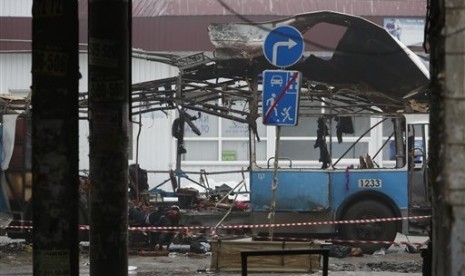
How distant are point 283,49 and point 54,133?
22.6 ft

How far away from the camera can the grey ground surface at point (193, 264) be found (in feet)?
35.9

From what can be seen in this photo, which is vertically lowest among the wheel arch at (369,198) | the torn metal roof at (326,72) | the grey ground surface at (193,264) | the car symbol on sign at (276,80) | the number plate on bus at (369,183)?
the grey ground surface at (193,264)

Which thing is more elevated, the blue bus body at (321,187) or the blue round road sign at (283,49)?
the blue round road sign at (283,49)

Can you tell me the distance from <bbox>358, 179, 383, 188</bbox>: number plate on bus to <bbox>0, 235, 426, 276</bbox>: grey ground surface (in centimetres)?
115

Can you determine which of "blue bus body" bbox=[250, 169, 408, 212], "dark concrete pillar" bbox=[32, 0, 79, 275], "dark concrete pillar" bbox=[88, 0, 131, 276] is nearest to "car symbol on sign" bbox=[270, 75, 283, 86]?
"blue bus body" bbox=[250, 169, 408, 212]

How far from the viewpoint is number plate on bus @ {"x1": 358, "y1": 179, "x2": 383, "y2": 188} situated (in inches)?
508

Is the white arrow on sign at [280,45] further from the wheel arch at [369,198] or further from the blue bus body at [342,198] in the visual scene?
the wheel arch at [369,198]

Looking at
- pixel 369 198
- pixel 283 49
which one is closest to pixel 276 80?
pixel 283 49

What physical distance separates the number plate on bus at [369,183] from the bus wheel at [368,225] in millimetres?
266

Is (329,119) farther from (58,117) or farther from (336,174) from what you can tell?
(58,117)

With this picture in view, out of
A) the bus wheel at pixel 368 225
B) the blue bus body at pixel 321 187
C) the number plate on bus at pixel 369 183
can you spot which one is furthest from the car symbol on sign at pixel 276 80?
the bus wheel at pixel 368 225

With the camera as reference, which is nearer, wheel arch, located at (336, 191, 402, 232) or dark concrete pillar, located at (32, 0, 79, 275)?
dark concrete pillar, located at (32, 0, 79, 275)

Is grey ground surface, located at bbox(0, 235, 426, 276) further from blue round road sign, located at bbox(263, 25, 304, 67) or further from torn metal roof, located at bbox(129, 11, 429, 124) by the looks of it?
blue round road sign, located at bbox(263, 25, 304, 67)

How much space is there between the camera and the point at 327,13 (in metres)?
12.8
